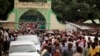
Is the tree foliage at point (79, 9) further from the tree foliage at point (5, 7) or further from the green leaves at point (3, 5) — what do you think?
the green leaves at point (3, 5)

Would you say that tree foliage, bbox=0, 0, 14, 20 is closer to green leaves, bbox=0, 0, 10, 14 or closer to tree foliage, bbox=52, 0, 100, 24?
green leaves, bbox=0, 0, 10, 14

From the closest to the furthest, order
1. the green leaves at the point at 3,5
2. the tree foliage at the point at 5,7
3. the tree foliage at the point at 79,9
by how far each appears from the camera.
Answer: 1. the green leaves at the point at 3,5
2. the tree foliage at the point at 5,7
3. the tree foliage at the point at 79,9

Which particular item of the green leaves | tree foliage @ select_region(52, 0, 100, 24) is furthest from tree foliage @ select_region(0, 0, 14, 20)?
tree foliage @ select_region(52, 0, 100, 24)

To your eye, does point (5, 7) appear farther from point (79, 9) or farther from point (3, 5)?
point (79, 9)

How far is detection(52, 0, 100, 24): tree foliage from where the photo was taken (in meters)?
60.0

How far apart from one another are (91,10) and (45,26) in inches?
258

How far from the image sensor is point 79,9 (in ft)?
203

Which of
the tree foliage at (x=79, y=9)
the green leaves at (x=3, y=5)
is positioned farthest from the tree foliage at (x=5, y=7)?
the tree foliage at (x=79, y=9)

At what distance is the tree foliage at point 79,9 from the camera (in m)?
60.0

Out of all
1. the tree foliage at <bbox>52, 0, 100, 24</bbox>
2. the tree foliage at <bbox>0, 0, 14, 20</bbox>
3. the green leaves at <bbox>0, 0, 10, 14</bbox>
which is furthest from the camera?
the tree foliage at <bbox>52, 0, 100, 24</bbox>

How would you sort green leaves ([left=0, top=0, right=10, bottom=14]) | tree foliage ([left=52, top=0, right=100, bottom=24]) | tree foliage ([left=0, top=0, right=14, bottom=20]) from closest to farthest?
green leaves ([left=0, top=0, right=10, bottom=14]) → tree foliage ([left=0, top=0, right=14, bottom=20]) → tree foliage ([left=52, top=0, right=100, bottom=24])

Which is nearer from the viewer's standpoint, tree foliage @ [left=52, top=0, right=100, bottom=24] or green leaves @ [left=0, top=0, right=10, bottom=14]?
green leaves @ [left=0, top=0, right=10, bottom=14]

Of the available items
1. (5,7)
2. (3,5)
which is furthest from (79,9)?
(3,5)

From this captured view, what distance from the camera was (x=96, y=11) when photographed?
200 feet
